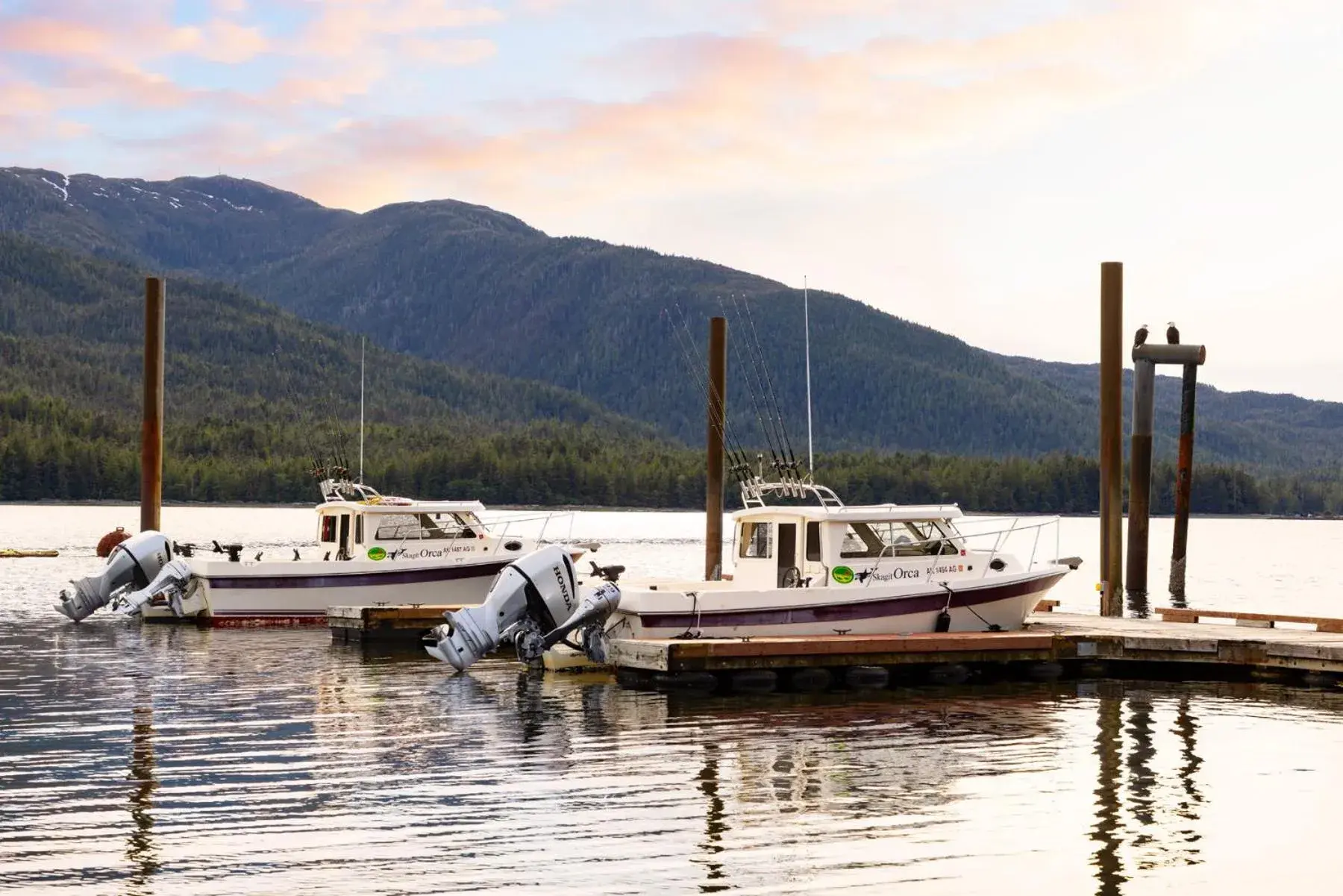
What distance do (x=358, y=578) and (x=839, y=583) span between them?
11152 millimetres

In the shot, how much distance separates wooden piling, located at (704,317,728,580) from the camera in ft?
105

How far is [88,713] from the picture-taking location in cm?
1958

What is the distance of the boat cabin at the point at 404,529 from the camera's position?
30.7 meters

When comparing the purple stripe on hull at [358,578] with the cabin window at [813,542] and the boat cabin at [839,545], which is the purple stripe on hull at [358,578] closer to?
the boat cabin at [839,545]

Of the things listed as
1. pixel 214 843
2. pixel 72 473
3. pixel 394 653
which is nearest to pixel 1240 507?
pixel 72 473

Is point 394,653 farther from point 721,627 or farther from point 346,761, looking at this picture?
point 346,761

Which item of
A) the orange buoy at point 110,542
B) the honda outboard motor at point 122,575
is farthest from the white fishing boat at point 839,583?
the orange buoy at point 110,542

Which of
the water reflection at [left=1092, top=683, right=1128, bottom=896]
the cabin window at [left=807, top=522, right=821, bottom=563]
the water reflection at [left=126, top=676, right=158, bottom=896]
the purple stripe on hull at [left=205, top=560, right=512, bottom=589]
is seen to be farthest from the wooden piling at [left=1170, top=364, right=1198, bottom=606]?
the water reflection at [left=126, top=676, right=158, bottom=896]

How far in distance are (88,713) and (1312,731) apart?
13998mm

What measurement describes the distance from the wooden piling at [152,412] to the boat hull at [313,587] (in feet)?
18.2

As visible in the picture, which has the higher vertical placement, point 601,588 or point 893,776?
point 601,588

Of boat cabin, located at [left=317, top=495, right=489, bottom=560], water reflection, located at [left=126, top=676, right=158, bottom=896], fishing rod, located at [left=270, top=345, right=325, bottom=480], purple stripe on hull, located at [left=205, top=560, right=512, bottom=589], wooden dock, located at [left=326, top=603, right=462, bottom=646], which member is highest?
fishing rod, located at [left=270, top=345, right=325, bottom=480]

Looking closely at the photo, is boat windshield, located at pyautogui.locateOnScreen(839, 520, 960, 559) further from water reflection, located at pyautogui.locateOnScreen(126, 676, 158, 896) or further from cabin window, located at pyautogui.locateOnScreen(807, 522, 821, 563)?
water reflection, located at pyautogui.locateOnScreen(126, 676, 158, 896)

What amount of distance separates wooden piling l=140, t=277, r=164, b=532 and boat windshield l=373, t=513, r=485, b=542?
781cm
